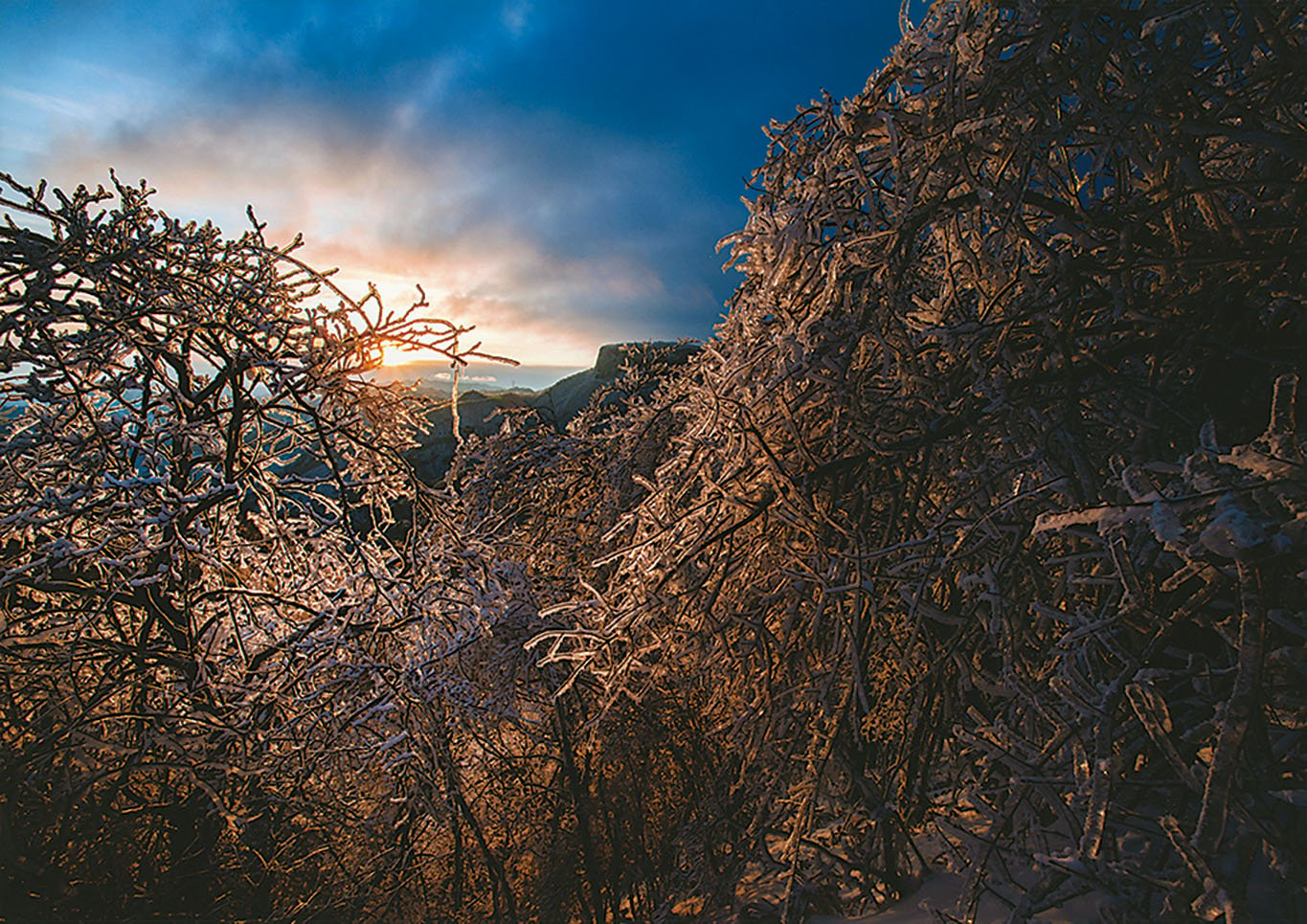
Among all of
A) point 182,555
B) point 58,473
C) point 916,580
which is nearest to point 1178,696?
point 916,580

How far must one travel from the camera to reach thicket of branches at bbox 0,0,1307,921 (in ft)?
4.88

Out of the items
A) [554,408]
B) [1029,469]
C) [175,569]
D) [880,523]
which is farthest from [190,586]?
[554,408]

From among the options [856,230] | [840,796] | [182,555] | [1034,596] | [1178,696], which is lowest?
[840,796]

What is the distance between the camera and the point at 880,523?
9.93 ft

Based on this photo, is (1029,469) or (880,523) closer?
(1029,469)

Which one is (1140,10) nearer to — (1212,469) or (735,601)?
(1212,469)

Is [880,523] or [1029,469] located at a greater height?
[1029,469]

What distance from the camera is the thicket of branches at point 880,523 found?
149 cm

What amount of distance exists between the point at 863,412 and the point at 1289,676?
1.44 metres

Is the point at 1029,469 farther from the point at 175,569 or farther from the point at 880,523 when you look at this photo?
the point at 175,569

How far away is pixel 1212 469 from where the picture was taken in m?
1.23

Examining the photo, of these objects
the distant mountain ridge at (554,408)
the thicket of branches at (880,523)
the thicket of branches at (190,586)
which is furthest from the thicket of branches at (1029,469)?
the distant mountain ridge at (554,408)

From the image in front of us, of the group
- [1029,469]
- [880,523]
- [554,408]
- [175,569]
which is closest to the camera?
[1029,469]

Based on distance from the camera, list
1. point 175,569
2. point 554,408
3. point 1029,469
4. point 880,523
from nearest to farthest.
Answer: point 1029,469 < point 880,523 < point 175,569 < point 554,408
